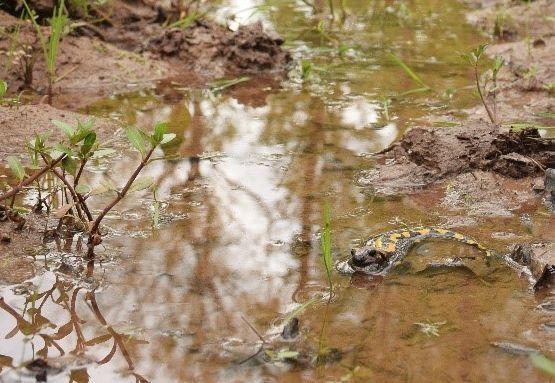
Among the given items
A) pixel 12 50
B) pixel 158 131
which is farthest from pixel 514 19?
pixel 158 131

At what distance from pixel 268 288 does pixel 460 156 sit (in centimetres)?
163

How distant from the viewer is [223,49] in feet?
22.5

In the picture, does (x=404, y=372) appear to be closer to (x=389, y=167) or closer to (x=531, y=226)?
(x=531, y=226)

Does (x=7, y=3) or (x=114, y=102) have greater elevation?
(x=7, y=3)

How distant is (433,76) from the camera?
6.37 meters

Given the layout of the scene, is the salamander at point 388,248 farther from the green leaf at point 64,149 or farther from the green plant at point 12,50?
the green plant at point 12,50

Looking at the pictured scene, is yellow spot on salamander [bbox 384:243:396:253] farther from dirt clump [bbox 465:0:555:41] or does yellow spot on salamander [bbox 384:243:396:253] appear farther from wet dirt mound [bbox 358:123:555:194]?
dirt clump [bbox 465:0:555:41]

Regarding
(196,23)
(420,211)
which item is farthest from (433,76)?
(420,211)

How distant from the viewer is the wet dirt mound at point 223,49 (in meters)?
6.73

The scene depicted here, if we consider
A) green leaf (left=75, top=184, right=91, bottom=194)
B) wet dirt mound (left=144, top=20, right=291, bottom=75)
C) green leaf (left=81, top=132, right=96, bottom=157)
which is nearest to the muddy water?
green leaf (left=75, top=184, right=91, bottom=194)

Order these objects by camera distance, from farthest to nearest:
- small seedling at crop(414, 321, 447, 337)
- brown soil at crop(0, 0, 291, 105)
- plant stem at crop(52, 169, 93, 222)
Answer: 1. brown soil at crop(0, 0, 291, 105)
2. plant stem at crop(52, 169, 93, 222)
3. small seedling at crop(414, 321, 447, 337)

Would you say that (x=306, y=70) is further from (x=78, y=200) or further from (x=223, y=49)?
(x=78, y=200)

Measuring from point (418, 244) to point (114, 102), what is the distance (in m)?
2.98

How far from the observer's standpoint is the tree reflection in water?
2.45 meters
